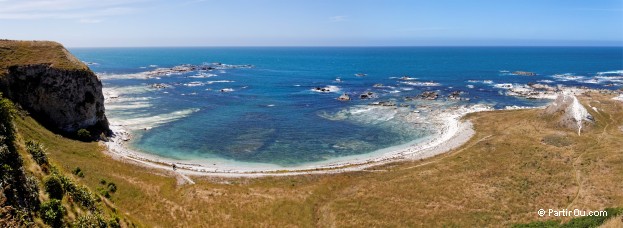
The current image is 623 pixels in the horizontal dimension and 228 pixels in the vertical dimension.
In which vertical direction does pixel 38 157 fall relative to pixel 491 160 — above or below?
above

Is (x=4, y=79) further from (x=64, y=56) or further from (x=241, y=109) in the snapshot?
(x=241, y=109)

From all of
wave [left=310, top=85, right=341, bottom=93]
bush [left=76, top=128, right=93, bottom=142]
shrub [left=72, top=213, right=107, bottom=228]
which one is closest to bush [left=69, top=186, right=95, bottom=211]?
shrub [left=72, top=213, right=107, bottom=228]

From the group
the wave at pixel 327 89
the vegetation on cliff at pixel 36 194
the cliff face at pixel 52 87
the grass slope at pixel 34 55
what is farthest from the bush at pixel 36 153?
the wave at pixel 327 89

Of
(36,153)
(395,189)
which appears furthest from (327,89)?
(36,153)

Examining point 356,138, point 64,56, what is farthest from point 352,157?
point 64,56

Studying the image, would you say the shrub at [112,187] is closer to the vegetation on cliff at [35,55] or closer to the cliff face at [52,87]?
the cliff face at [52,87]

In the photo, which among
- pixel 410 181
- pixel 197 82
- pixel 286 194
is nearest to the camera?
pixel 286 194
